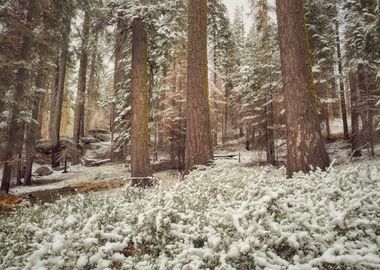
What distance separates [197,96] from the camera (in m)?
8.83

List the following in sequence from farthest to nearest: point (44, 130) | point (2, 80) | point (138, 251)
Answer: point (44, 130) → point (2, 80) → point (138, 251)

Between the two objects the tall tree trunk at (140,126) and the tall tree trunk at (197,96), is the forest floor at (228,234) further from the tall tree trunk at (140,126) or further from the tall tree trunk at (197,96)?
the tall tree trunk at (140,126)

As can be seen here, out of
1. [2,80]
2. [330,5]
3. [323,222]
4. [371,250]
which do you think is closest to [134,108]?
[2,80]

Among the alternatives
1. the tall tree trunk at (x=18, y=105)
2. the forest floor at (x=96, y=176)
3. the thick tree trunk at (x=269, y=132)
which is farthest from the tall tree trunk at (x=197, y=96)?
the thick tree trunk at (x=269, y=132)

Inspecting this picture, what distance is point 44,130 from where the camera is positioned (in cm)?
4472

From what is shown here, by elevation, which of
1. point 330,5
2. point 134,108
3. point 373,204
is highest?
point 330,5

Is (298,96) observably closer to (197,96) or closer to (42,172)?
(197,96)

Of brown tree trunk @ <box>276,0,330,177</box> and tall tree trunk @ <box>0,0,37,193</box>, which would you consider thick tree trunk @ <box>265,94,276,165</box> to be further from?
brown tree trunk @ <box>276,0,330,177</box>

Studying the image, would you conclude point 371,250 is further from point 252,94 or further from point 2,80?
point 252,94

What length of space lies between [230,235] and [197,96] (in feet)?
17.8

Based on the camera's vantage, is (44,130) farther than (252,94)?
Yes

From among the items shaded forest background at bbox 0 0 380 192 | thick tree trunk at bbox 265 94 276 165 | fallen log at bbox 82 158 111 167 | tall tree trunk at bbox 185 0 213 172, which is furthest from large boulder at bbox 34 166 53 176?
tall tree trunk at bbox 185 0 213 172

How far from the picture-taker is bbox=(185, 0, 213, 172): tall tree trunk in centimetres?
863

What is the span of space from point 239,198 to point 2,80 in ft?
34.2
